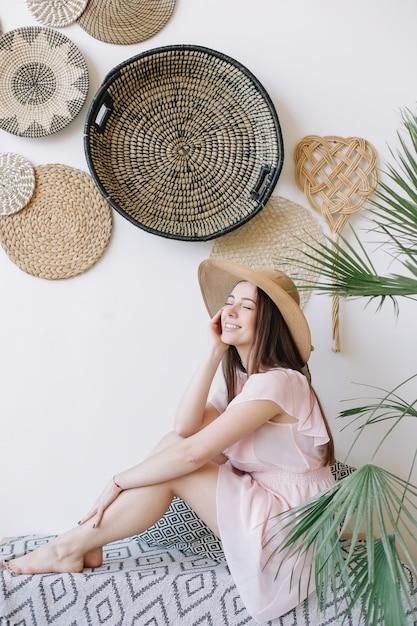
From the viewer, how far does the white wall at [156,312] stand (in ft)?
7.38

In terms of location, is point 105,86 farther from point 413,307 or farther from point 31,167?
point 413,307

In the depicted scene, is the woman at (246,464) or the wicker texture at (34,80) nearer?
the woman at (246,464)

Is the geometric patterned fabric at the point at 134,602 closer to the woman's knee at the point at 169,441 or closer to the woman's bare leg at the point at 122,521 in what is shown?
the woman's bare leg at the point at 122,521

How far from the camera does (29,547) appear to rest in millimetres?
2047

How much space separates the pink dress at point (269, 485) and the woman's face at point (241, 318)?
5.7 inches

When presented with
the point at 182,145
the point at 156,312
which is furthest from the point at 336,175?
the point at 156,312

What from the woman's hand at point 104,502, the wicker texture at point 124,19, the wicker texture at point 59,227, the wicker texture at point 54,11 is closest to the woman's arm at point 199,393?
the woman's hand at point 104,502

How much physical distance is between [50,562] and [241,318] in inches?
32.8

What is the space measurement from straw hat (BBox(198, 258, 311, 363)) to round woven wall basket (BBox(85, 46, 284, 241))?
0.20 meters

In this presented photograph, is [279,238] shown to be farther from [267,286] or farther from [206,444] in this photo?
[206,444]

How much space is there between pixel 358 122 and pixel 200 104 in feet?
1.78

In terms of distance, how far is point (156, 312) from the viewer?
2316 millimetres

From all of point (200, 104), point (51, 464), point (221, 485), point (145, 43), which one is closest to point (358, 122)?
point (200, 104)

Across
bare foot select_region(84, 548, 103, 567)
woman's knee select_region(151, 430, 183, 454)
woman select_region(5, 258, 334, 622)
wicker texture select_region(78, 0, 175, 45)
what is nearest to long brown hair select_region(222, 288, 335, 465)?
woman select_region(5, 258, 334, 622)
